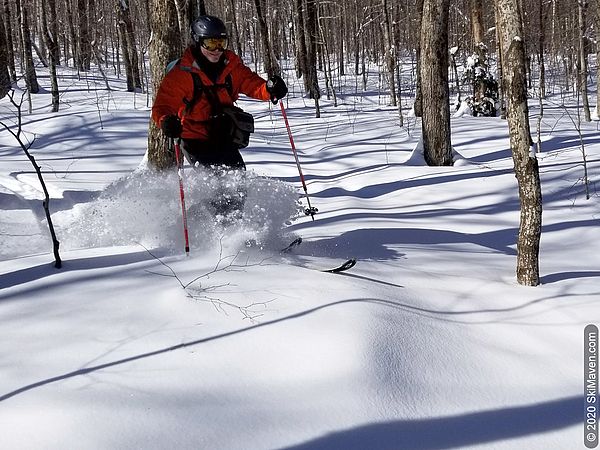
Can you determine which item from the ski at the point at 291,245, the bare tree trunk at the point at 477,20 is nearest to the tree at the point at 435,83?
the ski at the point at 291,245

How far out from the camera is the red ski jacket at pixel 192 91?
5578mm

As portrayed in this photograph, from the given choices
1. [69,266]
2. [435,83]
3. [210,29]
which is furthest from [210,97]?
[435,83]

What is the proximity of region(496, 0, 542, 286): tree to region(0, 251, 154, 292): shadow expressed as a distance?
2.78 metres

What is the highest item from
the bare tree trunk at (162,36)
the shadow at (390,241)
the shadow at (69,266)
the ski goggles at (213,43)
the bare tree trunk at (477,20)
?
the bare tree trunk at (477,20)

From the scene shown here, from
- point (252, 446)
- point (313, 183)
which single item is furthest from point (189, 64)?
point (313, 183)

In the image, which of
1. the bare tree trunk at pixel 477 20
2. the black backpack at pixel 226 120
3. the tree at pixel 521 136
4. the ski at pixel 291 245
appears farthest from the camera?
the bare tree trunk at pixel 477 20

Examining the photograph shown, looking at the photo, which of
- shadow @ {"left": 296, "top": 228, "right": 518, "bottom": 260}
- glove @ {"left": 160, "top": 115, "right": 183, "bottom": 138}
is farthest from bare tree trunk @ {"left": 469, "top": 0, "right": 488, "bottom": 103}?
glove @ {"left": 160, "top": 115, "right": 183, "bottom": 138}

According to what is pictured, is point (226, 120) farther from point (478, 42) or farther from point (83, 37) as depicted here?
point (83, 37)

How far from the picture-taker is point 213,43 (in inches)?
219

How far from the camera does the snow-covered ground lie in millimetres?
2656

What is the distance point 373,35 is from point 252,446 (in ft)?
153

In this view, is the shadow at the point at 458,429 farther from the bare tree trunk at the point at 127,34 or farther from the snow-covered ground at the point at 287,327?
the bare tree trunk at the point at 127,34

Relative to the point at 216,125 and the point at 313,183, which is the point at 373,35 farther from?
the point at 216,125

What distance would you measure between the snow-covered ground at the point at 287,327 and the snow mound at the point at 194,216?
0.07 feet
